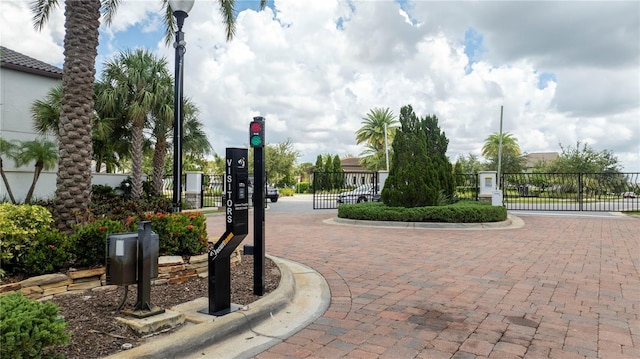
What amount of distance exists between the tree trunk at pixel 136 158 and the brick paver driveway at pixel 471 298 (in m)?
9.30

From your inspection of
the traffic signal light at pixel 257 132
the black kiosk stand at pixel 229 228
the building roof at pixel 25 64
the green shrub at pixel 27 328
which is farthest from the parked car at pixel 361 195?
the green shrub at pixel 27 328

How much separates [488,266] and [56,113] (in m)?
14.4

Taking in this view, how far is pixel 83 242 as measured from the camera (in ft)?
15.4

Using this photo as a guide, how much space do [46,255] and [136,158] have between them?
42.5 feet

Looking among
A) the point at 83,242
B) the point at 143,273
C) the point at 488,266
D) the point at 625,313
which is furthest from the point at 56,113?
the point at 625,313

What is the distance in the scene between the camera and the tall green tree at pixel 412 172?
528 inches

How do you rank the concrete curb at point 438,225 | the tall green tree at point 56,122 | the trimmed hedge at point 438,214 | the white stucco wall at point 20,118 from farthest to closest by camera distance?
the white stucco wall at point 20,118, the tall green tree at point 56,122, the trimmed hedge at point 438,214, the concrete curb at point 438,225

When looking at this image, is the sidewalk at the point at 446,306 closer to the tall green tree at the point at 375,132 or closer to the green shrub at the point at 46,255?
the green shrub at the point at 46,255

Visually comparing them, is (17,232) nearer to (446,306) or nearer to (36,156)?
(446,306)

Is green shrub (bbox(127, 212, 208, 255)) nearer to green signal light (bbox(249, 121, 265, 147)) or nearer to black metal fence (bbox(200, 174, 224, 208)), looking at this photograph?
green signal light (bbox(249, 121, 265, 147))

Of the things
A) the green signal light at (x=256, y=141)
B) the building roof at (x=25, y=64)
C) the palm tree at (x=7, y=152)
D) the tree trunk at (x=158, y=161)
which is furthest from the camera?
the tree trunk at (x=158, y=161)

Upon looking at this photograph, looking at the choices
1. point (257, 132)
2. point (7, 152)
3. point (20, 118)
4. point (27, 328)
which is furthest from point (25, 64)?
point (27, 328)

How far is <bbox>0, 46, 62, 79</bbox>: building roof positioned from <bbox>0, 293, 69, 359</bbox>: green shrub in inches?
586

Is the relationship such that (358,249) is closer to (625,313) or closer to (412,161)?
(625,313)
